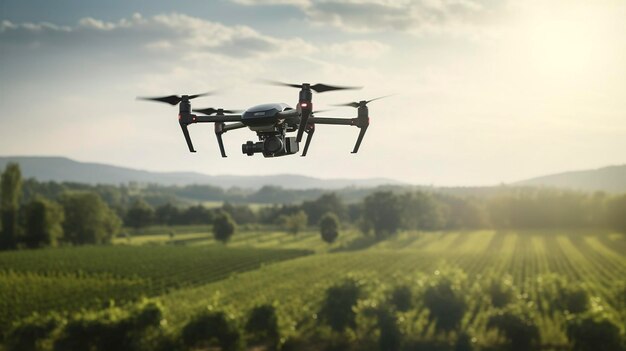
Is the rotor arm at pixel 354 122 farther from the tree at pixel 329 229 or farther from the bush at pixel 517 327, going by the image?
the tree at pixel 329 229

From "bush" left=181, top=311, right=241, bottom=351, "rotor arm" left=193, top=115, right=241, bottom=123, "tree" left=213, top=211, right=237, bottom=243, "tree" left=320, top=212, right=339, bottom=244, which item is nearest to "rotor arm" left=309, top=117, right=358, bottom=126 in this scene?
"rotor arm" left=193, top=115, right=241, bottom=123

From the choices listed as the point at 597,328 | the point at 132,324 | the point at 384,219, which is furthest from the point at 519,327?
the point at 384,219

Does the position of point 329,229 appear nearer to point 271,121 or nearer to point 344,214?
point 344,214

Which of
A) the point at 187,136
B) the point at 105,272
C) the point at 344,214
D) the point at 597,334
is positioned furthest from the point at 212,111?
the point at 344,214

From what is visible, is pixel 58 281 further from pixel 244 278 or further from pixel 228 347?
pixel 228 347

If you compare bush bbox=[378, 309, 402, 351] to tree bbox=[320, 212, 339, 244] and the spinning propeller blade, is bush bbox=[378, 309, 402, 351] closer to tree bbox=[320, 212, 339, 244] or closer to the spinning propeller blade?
the spinning propeller blade

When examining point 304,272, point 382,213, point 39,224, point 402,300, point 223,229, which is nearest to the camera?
point 402,300

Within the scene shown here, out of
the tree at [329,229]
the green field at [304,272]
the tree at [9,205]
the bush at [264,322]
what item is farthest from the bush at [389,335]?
the tree at [9,205]
